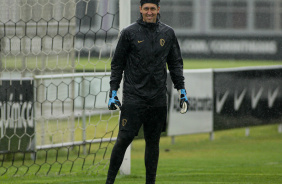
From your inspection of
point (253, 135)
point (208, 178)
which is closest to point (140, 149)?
point (253, 135)

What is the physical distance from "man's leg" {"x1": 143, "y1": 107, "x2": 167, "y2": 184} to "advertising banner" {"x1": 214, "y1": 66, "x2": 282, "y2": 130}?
506cm

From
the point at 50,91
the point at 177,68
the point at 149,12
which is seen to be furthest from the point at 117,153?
the point at 50,91

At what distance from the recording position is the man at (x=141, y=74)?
509cm

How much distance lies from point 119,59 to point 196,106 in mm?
5094

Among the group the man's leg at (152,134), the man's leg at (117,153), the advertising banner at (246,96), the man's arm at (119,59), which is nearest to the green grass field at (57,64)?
the man's arm at (119,59)

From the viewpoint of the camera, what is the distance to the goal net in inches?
284

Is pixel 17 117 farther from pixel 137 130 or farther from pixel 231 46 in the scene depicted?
pixel 231 46

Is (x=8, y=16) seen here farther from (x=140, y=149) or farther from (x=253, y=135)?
(x=253, y=135)

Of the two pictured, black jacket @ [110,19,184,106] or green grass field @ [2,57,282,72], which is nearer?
black jacket @ [110,19,184,106]

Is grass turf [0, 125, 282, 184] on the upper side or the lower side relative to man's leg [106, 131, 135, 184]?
lower

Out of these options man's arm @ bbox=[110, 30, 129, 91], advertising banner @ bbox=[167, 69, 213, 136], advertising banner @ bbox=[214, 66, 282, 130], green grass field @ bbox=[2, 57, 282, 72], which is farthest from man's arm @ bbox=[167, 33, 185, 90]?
advertising banner @ bbox=[214, 66, 282, 130]

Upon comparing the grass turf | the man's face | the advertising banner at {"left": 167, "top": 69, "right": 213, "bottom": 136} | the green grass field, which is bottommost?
the grass turf

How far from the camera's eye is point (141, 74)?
201 inches

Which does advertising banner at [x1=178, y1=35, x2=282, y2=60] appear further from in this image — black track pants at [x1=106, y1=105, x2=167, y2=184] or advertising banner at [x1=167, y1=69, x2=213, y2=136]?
black track pants at [x1=106, y1=105, x2=167, y2=184]
